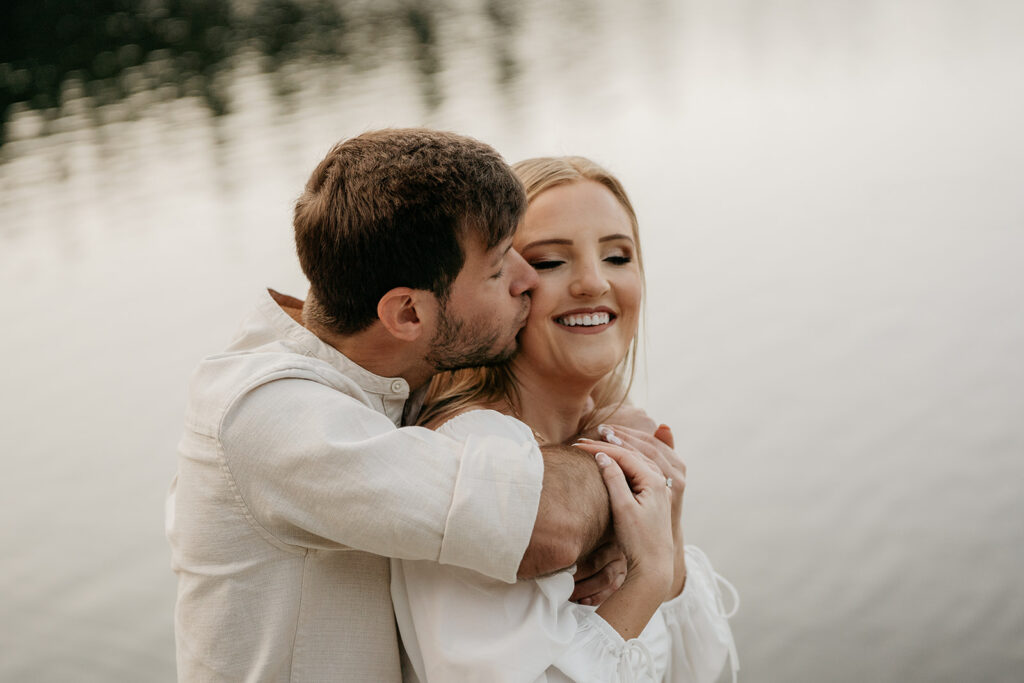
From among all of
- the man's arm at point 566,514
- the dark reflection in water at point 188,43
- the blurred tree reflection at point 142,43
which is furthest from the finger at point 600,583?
the blurred tree reflection at point 142,43

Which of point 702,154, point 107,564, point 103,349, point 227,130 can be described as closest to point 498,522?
point 107,564

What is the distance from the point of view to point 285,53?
1709 centimetres

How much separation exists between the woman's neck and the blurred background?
2.41 meters

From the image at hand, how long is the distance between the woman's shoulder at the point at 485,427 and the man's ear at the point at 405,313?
207 mm

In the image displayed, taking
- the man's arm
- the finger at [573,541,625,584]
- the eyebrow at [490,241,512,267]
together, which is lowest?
the finger at [573,541,625,584]

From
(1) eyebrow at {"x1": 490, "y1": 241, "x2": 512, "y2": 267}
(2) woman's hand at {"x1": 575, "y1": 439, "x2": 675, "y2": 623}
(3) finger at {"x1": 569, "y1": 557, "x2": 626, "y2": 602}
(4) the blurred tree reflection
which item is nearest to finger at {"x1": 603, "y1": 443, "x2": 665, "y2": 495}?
(2) woman's hand at {"x1": 575, "y1": 439, "x2": 675, "y2": 623}

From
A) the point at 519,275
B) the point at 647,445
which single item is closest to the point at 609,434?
the point at 647,445

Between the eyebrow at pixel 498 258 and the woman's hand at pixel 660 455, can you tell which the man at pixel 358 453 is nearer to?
the eyebrow at pixel 498 258

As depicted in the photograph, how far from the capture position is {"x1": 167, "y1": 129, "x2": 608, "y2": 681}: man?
1689mm

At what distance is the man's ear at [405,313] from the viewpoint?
6.39ft

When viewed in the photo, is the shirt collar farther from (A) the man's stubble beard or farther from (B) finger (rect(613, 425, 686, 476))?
(B) finger (rect(613, 425, 686, 476))

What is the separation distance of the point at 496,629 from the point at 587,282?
0.95 m

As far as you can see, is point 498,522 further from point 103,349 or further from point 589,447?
point 103,349

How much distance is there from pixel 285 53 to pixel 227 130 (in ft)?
16.5
